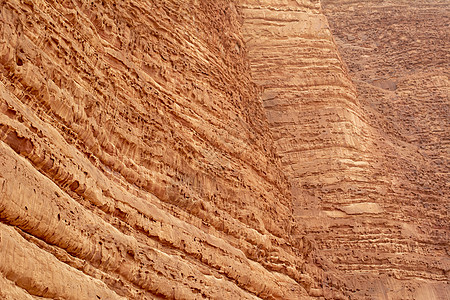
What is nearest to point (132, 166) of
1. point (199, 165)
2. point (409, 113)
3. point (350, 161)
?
point (199, 165)

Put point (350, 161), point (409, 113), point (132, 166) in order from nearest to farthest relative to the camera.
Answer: point (132, 166) → point (350, 161) → point (409, 113)

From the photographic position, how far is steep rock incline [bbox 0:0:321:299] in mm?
5891

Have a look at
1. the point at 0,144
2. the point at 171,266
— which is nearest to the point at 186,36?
the point at 171,266

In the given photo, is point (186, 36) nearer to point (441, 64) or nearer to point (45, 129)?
point (45, 129)

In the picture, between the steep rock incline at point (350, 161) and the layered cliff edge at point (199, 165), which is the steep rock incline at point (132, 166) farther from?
the steep rock incline at point (350, 161)

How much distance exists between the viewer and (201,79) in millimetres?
11891

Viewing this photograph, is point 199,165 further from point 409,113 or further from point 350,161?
point 409,113

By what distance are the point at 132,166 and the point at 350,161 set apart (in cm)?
916

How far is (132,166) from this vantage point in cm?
826

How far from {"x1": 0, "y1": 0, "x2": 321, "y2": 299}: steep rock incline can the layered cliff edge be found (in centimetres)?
3

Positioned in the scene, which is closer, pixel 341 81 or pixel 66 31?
pixel 66 31

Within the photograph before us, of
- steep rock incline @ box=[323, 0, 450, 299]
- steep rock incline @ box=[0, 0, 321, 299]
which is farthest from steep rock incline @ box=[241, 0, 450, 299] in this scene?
steep rock incline @ box=[0, 0, 321, 299]

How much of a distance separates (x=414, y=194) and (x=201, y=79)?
8.01 m

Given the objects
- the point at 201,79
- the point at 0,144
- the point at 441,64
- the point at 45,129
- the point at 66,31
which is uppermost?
the point at 441,64
